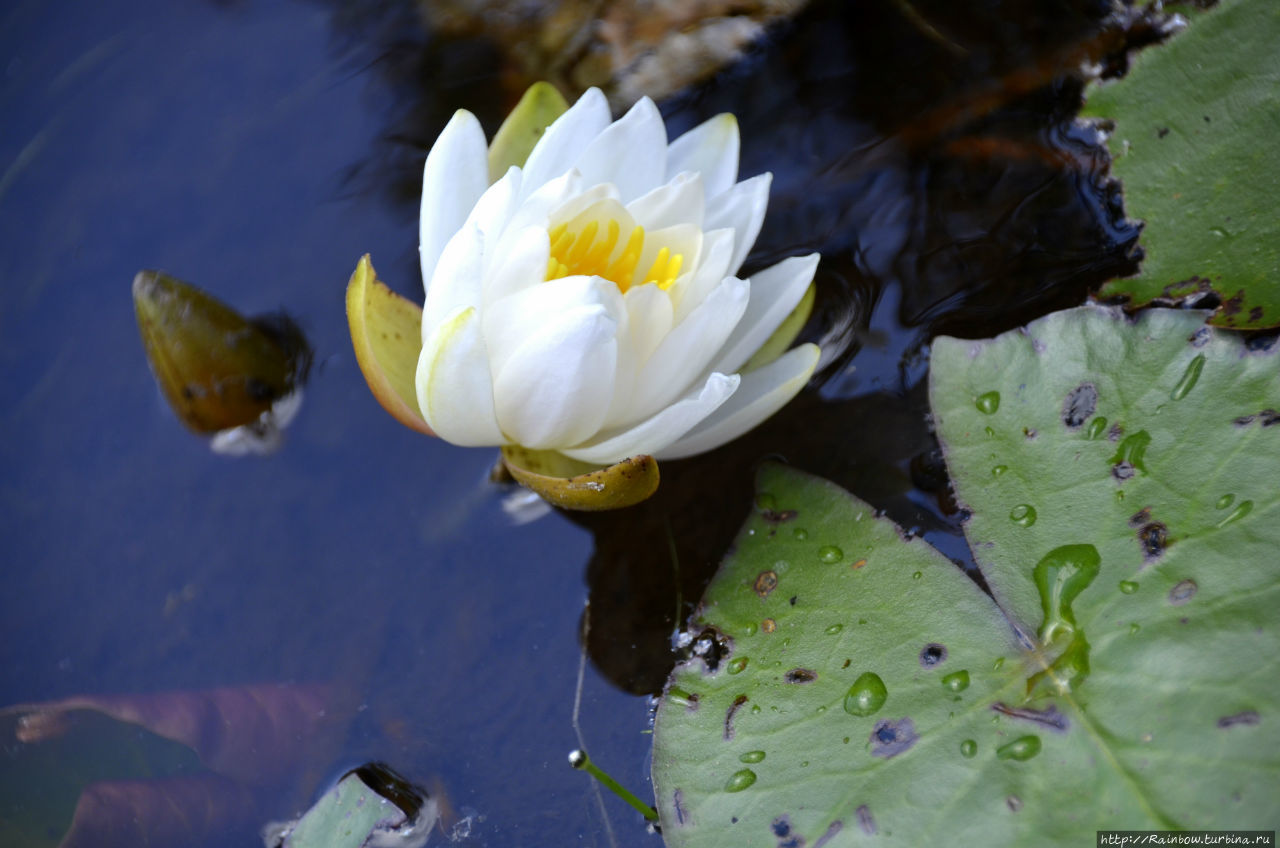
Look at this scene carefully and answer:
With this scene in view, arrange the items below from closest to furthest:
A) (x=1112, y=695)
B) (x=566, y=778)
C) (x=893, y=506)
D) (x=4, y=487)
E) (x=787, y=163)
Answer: (x=1112, y=695) → (x=566, y=778) → (x=893, y=506) → (x=4, y=487) → (x=787, y=163)

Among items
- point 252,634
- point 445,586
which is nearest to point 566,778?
point 445,586

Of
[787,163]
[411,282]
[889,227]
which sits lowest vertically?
[889,227]

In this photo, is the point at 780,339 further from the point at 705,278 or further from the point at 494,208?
the point at 494,208

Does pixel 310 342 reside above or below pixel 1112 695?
above

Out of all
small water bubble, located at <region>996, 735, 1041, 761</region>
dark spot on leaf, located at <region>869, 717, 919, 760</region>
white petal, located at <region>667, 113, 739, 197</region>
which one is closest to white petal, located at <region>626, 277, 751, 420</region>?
white petal, located at <region>667, 113, 739, 197</region>

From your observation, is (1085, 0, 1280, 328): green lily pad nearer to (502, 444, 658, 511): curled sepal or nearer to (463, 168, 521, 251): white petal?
(502, 444, 658, 511): curled sepal

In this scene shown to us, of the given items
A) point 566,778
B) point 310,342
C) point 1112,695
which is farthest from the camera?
point 310,342

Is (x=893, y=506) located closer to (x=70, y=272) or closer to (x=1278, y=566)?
(x=1278, y=566)
